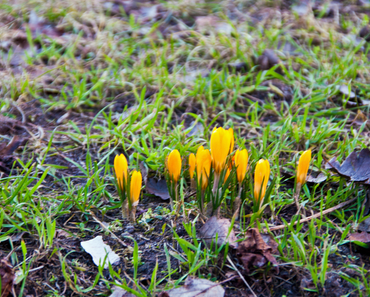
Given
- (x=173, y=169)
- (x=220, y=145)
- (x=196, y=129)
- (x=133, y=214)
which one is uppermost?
(x=220, y=145)

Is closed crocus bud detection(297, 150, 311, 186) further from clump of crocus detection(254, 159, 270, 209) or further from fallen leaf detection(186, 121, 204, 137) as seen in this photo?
fallen leaf detection(186, 121, 204, 137)

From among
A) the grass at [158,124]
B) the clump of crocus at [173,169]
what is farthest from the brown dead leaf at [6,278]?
the clump of crocus at [173,169]

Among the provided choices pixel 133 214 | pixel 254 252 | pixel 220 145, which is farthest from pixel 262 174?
pixel 133 214

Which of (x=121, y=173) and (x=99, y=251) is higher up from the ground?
(x=121, y=173)

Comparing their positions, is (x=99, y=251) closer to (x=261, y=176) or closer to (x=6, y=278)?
(x=6, y=278)

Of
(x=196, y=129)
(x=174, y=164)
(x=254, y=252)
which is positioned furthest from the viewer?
(x=196, y=129)

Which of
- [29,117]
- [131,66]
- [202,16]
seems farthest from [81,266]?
[202,16]
